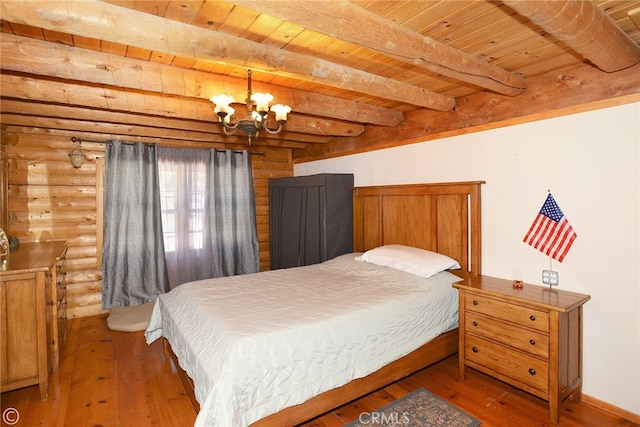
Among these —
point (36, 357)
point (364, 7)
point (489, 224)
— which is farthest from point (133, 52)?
point (489, 224)

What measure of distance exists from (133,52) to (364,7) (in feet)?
5.05

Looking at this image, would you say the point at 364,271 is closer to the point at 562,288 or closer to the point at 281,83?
the point at 562,288

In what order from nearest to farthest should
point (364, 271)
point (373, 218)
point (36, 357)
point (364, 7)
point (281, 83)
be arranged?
point (364, 7) → point (36, 357) → point (281, 83) → point (364, 271) → point (373, 218)

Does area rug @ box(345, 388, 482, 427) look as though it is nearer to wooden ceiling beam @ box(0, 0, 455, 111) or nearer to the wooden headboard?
the wooden headboard

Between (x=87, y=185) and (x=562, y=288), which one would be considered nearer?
(x=562, y=288)

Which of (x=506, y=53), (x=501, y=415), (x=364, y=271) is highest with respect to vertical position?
(x=506, y=53)

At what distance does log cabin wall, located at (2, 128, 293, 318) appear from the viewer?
3771 millimetres

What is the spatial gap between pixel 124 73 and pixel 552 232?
3.26 m

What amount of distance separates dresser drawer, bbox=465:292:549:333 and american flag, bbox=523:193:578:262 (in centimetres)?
55

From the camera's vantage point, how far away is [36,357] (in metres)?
2.40

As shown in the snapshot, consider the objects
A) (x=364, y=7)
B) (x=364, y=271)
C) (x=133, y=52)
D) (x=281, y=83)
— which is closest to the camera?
(x=364, y=7)

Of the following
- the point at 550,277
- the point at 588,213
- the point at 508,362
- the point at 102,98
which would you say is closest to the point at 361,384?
the point at 508,362
